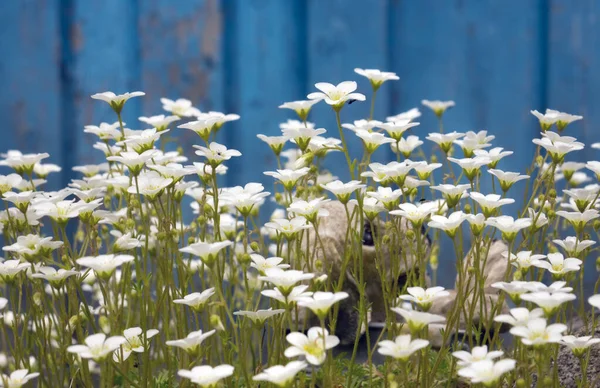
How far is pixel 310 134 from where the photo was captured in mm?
1550

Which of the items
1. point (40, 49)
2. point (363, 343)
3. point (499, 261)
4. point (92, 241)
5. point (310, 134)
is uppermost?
point (40, 49)

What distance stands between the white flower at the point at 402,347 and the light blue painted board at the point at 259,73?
163 cm

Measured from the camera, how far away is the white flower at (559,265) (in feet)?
4.59

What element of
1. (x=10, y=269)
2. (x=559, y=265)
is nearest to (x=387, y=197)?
(x=559, y=265)

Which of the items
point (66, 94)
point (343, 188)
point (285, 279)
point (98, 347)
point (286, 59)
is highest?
point (286, 59)

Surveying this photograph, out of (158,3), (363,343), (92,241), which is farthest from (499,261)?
(158,3)

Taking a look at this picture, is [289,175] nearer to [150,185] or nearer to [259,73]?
[150,185]

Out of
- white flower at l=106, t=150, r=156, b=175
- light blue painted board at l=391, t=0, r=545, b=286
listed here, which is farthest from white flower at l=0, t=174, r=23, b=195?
light blue painted board at l=391, t=0, r=545, b=286

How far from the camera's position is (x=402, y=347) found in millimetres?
1257

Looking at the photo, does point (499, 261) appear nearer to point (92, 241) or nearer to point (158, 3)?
point (92, 241)

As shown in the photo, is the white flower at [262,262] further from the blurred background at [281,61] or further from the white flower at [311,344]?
the blurred background at [281,61]

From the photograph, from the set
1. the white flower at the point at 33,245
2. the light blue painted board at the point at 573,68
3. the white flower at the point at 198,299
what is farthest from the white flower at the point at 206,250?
the light blue painted board at the point at 573,68

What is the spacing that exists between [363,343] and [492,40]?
3.80 feet

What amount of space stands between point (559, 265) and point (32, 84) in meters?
2.00
